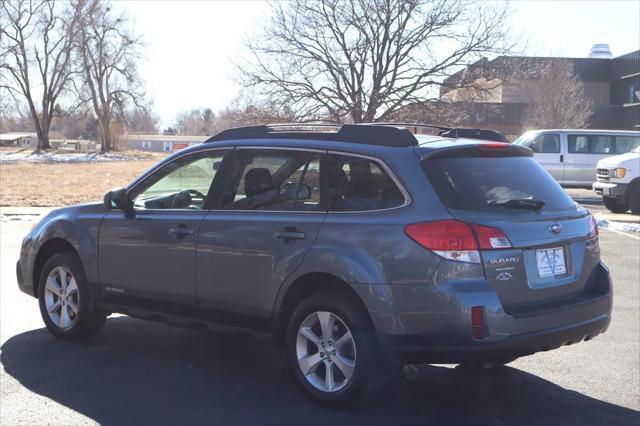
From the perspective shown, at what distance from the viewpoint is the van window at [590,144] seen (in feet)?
78.0

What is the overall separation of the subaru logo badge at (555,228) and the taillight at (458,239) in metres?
0.45

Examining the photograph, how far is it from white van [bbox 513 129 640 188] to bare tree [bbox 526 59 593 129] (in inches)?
689

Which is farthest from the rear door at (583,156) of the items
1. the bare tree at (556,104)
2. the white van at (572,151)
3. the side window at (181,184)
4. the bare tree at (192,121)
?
the bare tree at (192,121)

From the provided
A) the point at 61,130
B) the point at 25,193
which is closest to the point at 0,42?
the point at 25,193

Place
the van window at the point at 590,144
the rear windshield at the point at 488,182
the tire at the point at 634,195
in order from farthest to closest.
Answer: the van window at the point at 590,144, the tire at the point at 634,195, the rear windshield at the point at 488,182

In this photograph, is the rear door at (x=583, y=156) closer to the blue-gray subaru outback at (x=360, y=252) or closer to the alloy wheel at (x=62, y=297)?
A: the blue-gray subaru outback at (x=360, y=252)

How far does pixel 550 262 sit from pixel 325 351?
1.54 meters

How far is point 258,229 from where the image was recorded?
5281mm

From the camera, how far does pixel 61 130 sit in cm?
16238

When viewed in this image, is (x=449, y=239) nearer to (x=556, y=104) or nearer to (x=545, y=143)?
(x=545, y=143)

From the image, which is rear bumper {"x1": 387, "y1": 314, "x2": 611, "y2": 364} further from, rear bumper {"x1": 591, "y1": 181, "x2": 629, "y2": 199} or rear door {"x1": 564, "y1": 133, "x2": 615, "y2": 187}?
rear door {"x1": 564, "y1": 133, "x2": 615, "y2": 187}

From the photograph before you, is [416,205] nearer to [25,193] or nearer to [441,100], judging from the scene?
[25,193]

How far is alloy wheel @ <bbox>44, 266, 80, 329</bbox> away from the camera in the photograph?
6516 mm

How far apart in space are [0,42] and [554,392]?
261 feet
